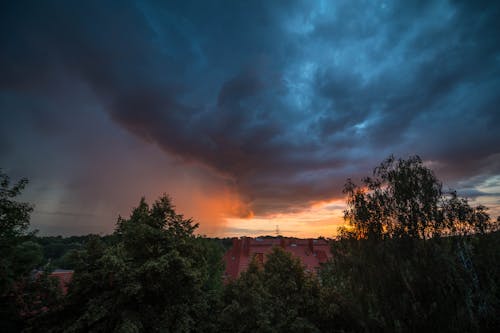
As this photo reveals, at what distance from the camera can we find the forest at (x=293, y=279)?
40.0 feet

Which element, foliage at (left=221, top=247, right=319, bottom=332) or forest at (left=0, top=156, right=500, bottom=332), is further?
foliage at (left=221, top=247, right=319, bottom=332)

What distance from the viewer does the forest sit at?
12.2m

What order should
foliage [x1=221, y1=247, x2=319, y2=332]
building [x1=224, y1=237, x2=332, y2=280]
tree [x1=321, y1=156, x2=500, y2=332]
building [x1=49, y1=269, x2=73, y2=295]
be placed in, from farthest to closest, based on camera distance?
1. building [x1=224, y1=237, x2=332, y2=280]
2. building [x1=49, y1=269, x2=73, y2=295]
3. foliage [x1=221, y1=247, x2=319, y2=332]
4. tree [x1=321, y1=156, x2=500, y2=332]

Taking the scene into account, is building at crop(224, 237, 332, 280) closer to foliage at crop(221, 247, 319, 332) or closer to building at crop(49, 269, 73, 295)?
building at crop(49, 269, 73, 295)

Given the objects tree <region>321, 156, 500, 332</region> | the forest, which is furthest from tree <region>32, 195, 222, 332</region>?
tree <region>321, 156, 500, 332</region>

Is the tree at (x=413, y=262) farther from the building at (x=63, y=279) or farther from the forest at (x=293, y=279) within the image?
the building at (x=63, y=279)

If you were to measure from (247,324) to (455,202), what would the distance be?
48.0 ft

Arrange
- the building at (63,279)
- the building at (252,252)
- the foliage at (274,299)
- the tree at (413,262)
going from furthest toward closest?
the building at (252,252)
the building at (63,279)
the foliage at (274,299)
the tree at (413,262)

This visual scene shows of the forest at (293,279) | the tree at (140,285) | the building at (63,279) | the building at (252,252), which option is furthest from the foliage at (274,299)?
the building at (252,252)

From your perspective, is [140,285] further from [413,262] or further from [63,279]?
[63,279]

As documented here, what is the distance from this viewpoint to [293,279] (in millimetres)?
17406

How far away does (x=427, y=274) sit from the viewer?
Answer: 12852 millimetres

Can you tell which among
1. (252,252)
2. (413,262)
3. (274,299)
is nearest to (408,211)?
(413,262)

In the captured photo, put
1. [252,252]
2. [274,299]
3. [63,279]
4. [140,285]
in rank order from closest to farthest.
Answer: [140,285] < [274,299] < [63,279] < [252,252]
